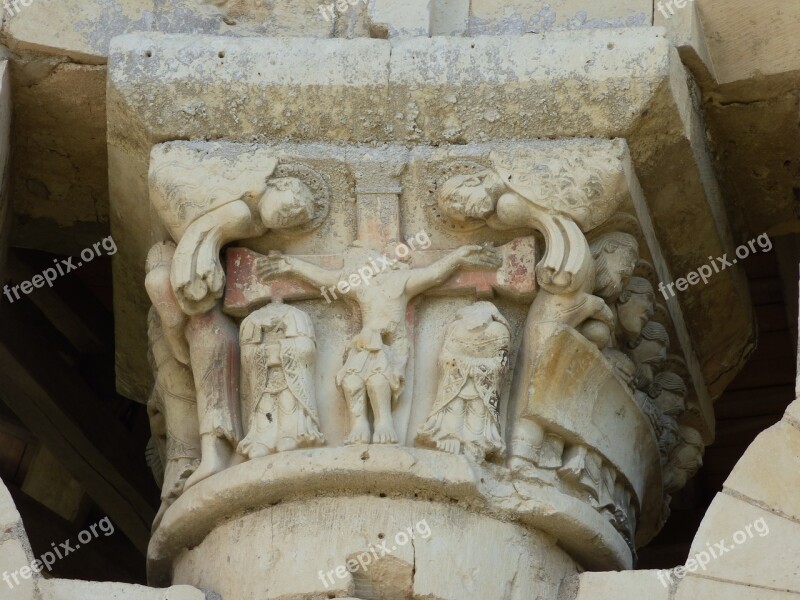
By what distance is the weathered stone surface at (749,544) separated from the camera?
15.7 feet

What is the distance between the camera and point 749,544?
4.85 m

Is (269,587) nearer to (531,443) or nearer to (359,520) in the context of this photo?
(359,520)

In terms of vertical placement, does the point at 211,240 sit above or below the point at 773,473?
above

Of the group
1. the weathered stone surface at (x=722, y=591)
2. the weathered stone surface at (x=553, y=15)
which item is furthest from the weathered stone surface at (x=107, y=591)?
the weathered stone surface at (x=553, y=15)

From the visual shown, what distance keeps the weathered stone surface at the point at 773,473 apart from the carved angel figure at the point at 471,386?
53 centimetres

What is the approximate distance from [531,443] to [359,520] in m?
0.43

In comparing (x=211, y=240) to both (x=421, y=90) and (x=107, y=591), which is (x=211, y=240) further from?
(x=107, y=591)

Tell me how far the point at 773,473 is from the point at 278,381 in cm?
109

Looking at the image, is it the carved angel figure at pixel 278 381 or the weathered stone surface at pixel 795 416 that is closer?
the weathered stone surface at pixel 795 416

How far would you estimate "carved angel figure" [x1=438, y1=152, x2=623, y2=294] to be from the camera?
205 inches

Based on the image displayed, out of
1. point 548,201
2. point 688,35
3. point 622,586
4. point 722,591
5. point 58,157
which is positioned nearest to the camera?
point 722,591

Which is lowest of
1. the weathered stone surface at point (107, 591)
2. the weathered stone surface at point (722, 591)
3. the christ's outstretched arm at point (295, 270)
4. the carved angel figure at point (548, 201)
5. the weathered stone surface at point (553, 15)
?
the weathered stone surface at point (107, 591)

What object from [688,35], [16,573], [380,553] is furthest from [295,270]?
[688,35]

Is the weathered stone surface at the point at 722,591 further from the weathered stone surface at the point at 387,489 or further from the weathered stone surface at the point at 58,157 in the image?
the weathered stone surface at the point at 58,157
